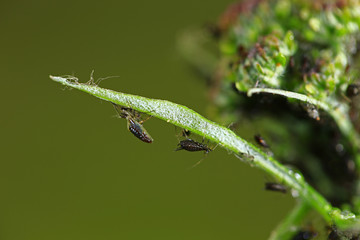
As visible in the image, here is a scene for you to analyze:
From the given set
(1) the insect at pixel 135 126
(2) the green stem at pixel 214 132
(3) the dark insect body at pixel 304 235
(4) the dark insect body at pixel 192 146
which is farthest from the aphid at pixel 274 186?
(1) the insect at pixel 135 126

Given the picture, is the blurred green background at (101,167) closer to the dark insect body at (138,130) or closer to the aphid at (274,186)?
the aphid at (274,186)

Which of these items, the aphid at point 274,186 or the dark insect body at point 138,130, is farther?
the aphid at point 274,186

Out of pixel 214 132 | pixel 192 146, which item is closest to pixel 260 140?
pixel 192 146

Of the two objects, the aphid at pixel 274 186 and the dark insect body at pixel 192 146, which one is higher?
the dark insect body at pixel 192 146

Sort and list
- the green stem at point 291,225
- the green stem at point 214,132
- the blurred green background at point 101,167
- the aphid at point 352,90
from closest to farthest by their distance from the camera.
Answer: the green stem at point 214,132, the green stem at point 291,225, the aphid at point 352,90, the blurred green background at point 101,167

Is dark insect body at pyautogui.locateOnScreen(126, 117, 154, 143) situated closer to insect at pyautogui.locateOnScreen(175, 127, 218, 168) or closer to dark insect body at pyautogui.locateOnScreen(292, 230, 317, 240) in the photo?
insect at pyautogui.locateOnScreen(175, 127, 218, 168)

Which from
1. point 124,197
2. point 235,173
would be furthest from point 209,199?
point 124,197
